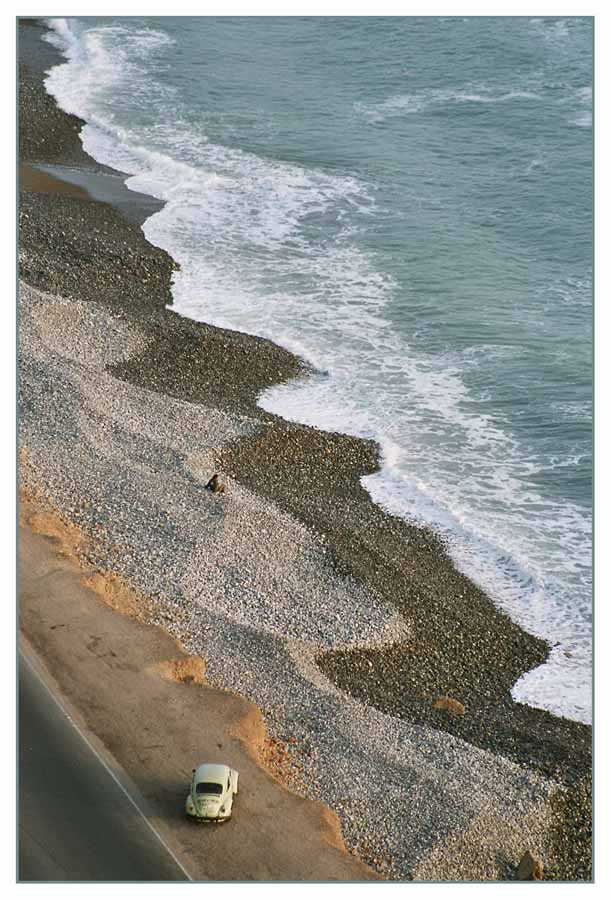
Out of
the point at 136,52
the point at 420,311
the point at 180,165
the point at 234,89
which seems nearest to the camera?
the point at 420,311

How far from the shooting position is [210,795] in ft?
76.9

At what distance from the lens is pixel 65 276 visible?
48.0 meters

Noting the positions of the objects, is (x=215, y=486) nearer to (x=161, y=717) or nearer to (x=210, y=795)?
(x=161, y=717)

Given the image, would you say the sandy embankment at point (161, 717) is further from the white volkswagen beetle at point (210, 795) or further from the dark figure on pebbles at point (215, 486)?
the dark figure on pebbles at point (215, 486)

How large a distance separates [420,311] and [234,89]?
3075 cm

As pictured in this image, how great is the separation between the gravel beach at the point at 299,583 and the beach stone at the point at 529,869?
0.95 feet

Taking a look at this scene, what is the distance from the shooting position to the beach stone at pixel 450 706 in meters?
29.0

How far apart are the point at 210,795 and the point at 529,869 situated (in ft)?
24.1

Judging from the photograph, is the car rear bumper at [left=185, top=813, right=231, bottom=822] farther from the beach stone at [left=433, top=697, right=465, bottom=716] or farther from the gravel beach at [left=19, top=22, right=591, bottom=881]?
the beach stone at [left=433, top=697, right=465, bottom=716]

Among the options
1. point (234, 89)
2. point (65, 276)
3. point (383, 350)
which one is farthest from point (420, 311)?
point (234, 89)

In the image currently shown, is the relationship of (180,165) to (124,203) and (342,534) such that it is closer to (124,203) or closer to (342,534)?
(124,203)

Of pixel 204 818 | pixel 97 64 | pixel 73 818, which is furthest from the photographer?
pixel 97 64

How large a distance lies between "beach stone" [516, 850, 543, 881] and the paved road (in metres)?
7.60

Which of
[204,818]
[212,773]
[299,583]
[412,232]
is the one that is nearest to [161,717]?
[212,773]
